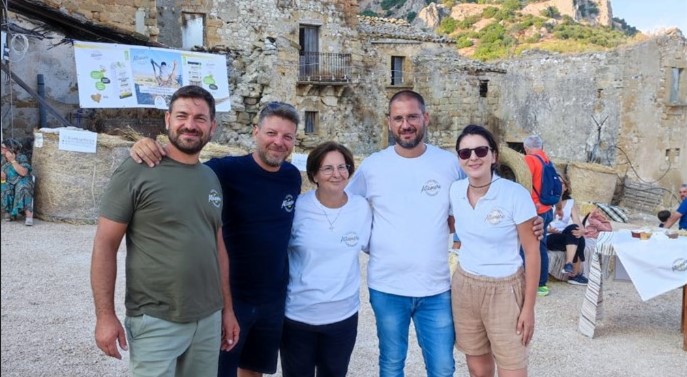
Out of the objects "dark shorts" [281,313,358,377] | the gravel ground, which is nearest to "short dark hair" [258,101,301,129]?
"dark shorts" [281,313,358,377]

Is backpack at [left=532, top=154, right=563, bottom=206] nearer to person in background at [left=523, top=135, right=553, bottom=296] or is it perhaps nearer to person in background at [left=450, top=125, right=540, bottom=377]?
person in background at [left=523, top=135, right=553, bottom=296]

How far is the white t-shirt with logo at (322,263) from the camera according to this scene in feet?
8.89

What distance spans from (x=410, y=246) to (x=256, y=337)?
0.90 meters

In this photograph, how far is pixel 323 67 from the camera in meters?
17.4

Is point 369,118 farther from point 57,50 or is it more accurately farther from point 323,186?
point 323,186

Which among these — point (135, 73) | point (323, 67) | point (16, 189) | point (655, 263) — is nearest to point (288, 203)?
point (655, 263)

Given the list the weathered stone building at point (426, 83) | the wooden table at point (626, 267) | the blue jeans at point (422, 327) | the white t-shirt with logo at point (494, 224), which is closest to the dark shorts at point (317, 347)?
the blue jeans at point (422, 327)

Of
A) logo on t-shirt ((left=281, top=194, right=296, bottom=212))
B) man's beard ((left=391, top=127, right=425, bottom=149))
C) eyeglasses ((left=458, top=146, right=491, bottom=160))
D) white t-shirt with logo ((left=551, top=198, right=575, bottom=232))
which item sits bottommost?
white t-shirt with logo ((left=551, top=198, right=575, bottom=232))

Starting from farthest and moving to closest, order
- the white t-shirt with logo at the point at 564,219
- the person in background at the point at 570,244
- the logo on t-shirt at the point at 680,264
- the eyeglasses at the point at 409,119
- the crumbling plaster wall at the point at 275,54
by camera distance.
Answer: the crumbling plaster wall at the point at 275,54
the white t-shirt with logo at the point at 564,219
the person in background at the point at 570,244
the logo on t-shirt at the point at 680,264
the eyeglasses at the point at 409,119

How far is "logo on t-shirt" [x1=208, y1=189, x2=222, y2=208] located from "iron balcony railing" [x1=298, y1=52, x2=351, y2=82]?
14.8 meters

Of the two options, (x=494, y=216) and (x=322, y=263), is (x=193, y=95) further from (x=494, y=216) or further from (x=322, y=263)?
(x=494, y=216)

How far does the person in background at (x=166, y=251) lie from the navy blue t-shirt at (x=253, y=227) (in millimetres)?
213

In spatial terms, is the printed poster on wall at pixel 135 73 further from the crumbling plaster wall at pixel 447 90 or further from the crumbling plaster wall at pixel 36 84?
the crumbling plaster wall at pixel 447 90

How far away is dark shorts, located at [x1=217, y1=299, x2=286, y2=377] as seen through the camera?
105 inches
